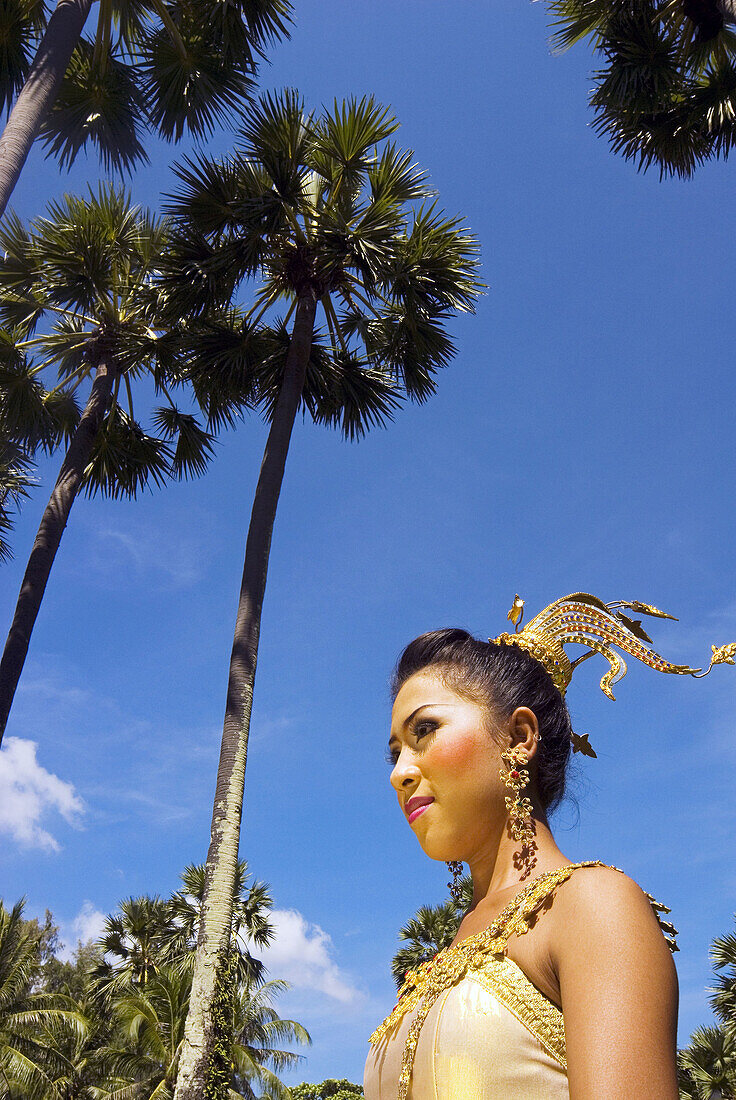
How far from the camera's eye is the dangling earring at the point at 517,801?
181cm

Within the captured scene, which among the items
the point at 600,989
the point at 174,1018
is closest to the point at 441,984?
the point at 600,989

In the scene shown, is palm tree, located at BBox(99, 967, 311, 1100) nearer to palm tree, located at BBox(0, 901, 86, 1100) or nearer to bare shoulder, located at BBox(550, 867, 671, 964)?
palm tree, located at BBox(0, 901, 86, 1100)

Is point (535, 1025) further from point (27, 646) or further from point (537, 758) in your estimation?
point (27, 646)

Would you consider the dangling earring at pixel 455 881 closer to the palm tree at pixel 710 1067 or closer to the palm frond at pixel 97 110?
the palm frond at pixel 97 110

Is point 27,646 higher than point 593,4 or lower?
lower

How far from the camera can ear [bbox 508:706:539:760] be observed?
74.5 inches

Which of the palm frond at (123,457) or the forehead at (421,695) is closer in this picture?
the forehead at (421,695)

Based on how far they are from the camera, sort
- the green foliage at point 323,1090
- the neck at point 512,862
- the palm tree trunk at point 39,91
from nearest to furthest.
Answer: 1. the neck at point 512,862
2. the palm tree trunk at point 39,91
3. the green foliage at point 323,1090

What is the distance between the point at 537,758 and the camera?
6.32ft

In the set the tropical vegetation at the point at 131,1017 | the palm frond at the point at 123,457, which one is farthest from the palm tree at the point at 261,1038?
the palm frond at the point at 123,457

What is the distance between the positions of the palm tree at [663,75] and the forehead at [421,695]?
28.8 feet

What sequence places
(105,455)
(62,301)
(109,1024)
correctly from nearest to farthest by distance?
(62,301)
(105,455)
(109,1024)

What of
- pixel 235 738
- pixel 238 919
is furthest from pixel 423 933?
pixel 235 738

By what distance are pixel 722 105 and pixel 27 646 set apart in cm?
885
